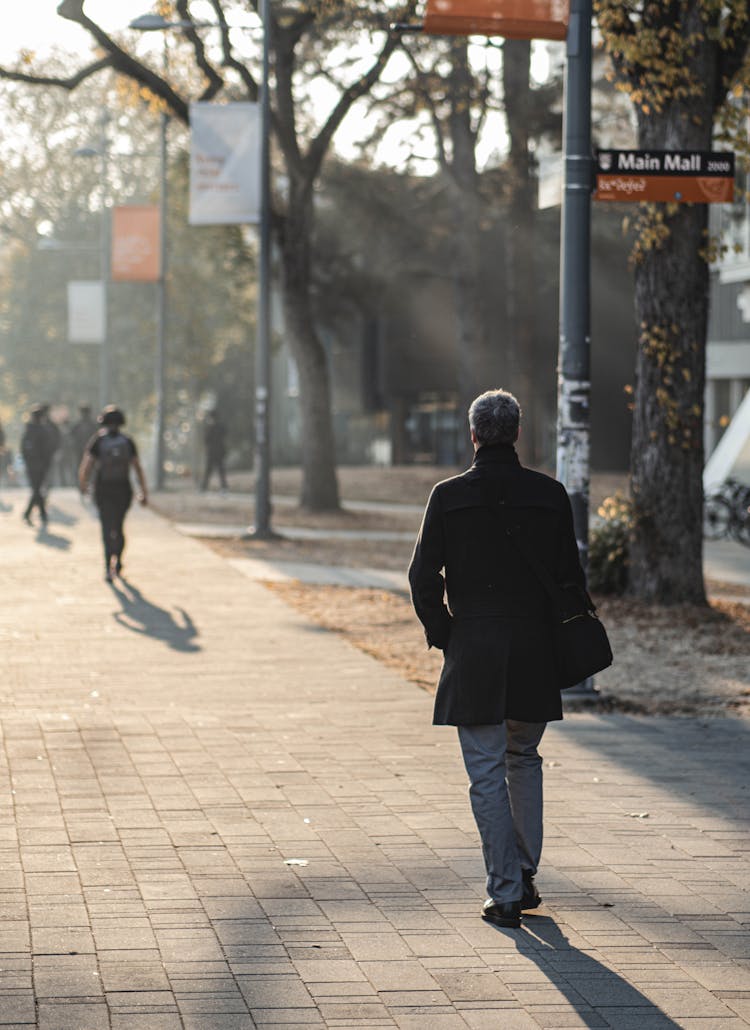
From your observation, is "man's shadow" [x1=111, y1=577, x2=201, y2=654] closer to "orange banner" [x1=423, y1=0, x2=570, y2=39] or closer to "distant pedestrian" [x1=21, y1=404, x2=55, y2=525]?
"orange banner" [x1=423, y1=0, x2=570, y2=39]

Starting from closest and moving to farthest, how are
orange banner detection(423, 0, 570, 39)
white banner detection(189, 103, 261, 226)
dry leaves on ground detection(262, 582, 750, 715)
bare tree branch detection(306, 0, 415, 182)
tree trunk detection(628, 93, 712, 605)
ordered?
orange banner detection(423, 0, 570, 39)
dry leaves on ground detection(262, 582, 750, 715)
tree trunk detection(628, 93, 712, 605)
white banner detection(189, 103, 261, 226)
bare tree branch detection(306, 0, 415, 182)

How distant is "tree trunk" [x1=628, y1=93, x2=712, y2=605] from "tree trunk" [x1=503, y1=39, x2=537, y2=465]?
15.8 metres

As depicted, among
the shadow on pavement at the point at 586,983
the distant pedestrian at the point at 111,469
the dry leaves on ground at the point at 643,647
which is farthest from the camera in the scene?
the distant pedestrian at the point at 111,469

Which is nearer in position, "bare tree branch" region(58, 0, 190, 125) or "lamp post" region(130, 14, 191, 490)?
"bare tree branch" region(58, 0, 190, 125)

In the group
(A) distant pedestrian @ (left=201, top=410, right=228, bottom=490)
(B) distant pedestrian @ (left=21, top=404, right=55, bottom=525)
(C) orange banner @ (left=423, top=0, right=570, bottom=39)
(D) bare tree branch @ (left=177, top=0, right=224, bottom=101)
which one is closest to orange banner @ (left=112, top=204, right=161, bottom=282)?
(A) distant pedestrian @ (left=201, top=410, right=228, bottom=490)

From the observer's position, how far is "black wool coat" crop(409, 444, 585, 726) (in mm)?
5938

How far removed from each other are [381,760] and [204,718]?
4.84 ft

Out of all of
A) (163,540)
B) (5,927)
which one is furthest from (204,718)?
(163,540)

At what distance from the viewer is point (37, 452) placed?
88.3ft

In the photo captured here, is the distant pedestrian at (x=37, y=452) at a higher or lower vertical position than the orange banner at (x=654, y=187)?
lower

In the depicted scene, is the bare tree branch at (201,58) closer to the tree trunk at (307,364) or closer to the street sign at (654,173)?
Answer: the tree trunk at (307,364)

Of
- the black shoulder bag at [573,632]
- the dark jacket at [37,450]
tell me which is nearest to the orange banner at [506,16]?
the black shoulder bag at [573,632]

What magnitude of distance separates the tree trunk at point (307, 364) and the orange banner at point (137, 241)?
7891mm

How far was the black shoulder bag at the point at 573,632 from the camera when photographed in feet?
19.6
